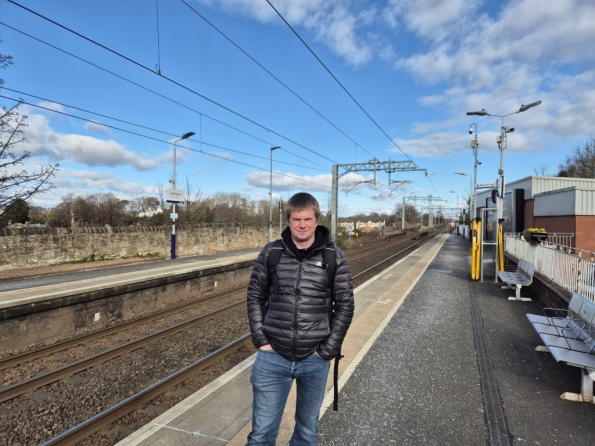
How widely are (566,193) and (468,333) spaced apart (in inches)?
679

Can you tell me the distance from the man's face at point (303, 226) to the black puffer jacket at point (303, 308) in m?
0.06

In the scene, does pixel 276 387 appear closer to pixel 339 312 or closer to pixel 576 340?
pixel 339 312

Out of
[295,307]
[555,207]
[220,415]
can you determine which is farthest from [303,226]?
[555,207]

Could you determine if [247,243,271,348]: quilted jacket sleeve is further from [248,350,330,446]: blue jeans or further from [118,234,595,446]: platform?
[118,234,595,446]: platform

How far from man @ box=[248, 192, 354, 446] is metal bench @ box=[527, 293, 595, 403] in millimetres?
2919

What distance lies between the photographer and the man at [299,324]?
2.20 meters

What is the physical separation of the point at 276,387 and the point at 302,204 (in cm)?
114

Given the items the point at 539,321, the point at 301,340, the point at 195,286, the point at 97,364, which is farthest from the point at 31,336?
the point at 539,321

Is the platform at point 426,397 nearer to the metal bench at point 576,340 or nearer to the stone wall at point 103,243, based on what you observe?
the metal bench at point 576,340

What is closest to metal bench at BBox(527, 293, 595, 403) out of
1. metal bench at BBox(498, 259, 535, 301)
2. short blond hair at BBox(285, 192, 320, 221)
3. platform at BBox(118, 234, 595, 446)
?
platform at BBox(118, 234, 595, 446)

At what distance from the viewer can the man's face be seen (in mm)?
2223

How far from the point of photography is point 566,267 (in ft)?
24.6

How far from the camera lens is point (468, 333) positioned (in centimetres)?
597

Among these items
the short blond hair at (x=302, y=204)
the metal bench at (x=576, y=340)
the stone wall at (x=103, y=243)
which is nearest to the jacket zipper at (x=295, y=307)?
the short blond hair at (x=302, y=204)
